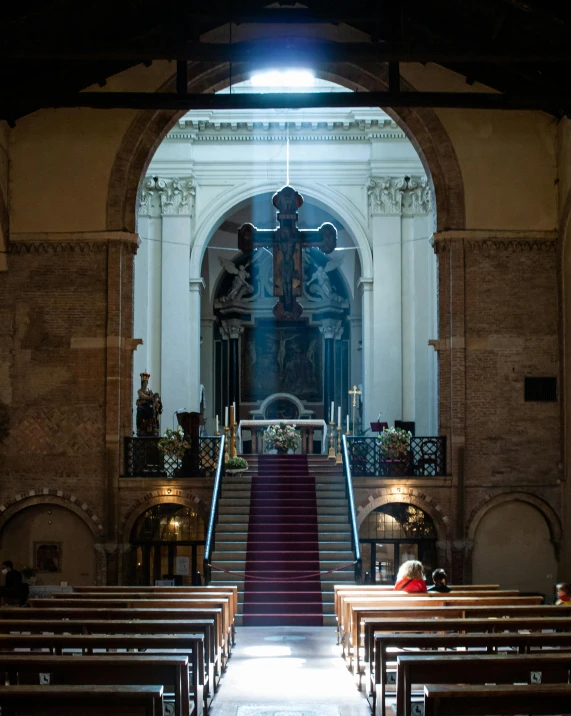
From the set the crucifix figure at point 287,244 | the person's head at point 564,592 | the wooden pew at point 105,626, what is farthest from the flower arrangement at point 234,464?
the wooden pew at point 105,626

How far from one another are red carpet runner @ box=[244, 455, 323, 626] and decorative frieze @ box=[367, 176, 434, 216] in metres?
9.86

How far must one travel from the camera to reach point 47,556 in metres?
21.3

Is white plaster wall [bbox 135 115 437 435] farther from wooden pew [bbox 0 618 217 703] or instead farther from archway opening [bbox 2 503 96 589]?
wooden pew [bbox 0 618 217 703]

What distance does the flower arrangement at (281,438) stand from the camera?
25.2 meters

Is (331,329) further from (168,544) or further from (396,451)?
(168,544)

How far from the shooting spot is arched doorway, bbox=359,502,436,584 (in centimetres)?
2262

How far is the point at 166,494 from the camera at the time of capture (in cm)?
2150

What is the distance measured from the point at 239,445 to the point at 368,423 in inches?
155

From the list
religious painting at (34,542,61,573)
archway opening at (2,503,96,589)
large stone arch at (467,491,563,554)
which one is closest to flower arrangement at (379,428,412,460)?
large stone arch at (467,491,563,554)

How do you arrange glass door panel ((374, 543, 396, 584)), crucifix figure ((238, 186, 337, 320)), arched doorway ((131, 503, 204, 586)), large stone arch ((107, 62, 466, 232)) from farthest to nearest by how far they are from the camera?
1. glass door panel ((374, 543, 396, 584))
2. arched doorway ((131, 503, 204, 586))
3. large stone arch ((107, 62, 466, 232))
4. crucifix figure ((238, 186, 337, 320))

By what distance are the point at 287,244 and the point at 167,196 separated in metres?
15.3

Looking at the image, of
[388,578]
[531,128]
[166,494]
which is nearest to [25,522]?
[166,494]

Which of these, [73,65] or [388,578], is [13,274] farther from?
[388,578]

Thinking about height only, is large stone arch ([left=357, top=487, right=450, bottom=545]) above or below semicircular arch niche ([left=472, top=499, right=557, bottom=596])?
above
